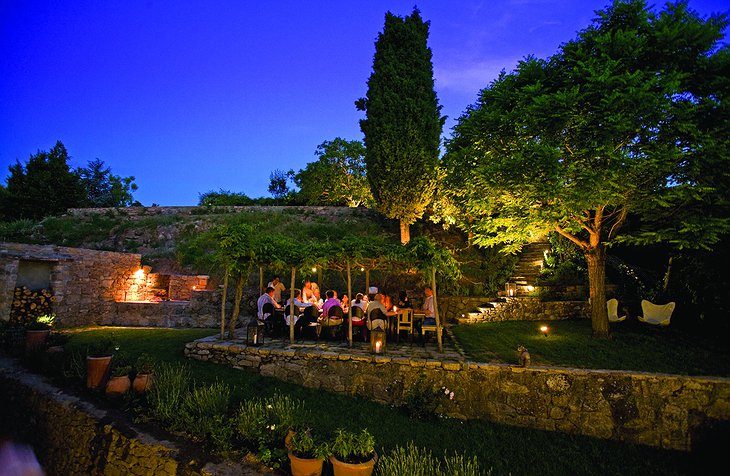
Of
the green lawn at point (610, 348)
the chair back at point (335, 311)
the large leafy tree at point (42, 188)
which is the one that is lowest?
the green lawn at point (610, 348)

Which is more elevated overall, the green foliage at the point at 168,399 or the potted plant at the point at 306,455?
the green foliage at the point at 168,399

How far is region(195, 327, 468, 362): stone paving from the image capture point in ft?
24.2

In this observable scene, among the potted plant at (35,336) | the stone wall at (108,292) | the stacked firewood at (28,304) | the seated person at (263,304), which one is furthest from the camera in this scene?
the stone wall at (108,292)

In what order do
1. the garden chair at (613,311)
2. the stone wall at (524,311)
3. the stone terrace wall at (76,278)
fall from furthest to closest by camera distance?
the stone wall at (524,311), the garden chair at (613,311), the stone terrace wall at (76,278)

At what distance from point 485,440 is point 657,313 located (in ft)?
25.8

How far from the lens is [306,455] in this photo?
3885 millimetres

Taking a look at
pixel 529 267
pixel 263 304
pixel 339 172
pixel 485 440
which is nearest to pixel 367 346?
pixel 263 304

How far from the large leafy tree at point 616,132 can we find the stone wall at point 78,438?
7.65 m

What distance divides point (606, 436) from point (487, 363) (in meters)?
2.24

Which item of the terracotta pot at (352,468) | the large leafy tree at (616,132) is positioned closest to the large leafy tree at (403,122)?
the large leafy tree at (616,132)

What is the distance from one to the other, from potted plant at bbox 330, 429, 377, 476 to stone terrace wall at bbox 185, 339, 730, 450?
3.07 m

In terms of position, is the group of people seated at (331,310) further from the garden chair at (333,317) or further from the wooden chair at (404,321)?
the wooden chair at (404,321)

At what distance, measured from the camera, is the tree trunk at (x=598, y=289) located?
880 cm

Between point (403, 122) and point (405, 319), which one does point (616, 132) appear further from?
point (403, 122)
